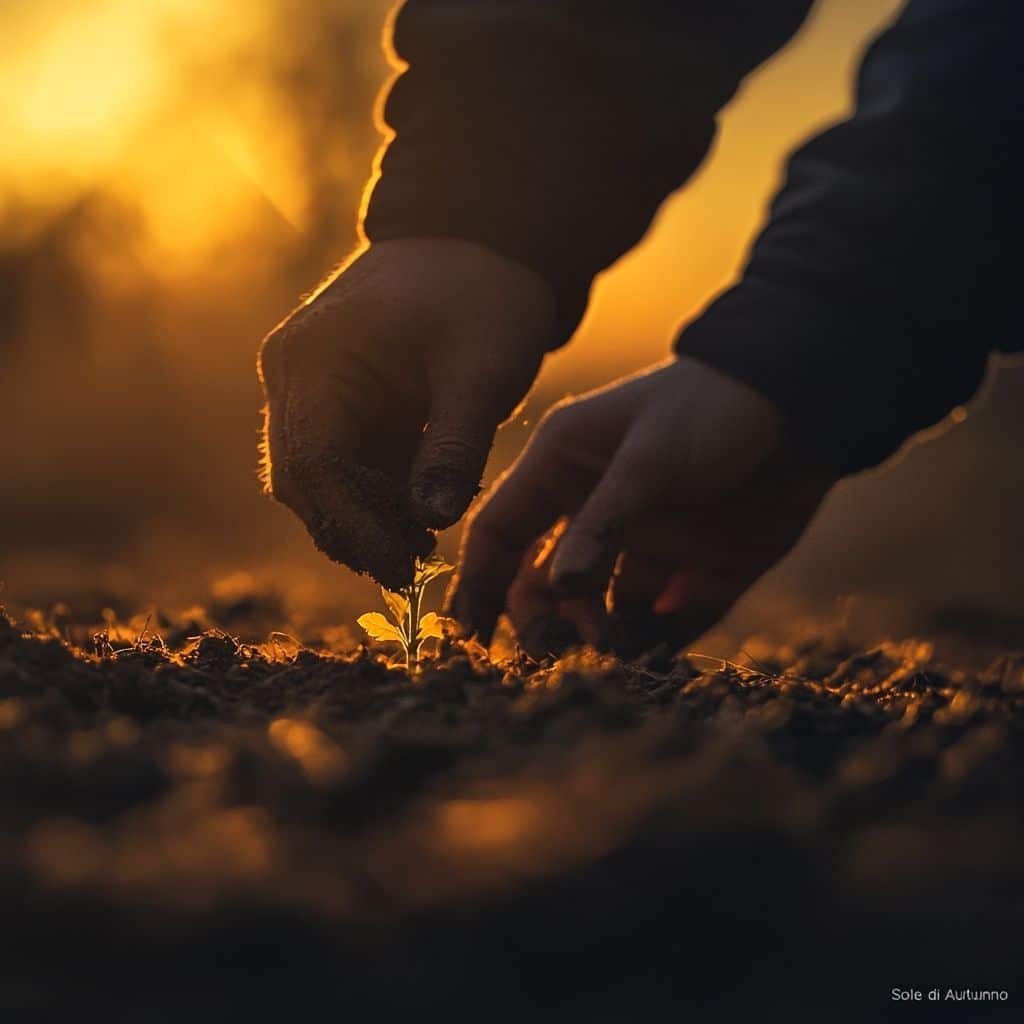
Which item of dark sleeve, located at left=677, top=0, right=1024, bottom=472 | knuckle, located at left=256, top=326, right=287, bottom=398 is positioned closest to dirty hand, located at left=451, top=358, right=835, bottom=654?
dark sleeve, located at left=677, top=0, right=1024, bottom=472

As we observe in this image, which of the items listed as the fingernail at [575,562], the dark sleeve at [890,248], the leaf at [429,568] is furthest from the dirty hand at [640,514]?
the leaf at [429,568]

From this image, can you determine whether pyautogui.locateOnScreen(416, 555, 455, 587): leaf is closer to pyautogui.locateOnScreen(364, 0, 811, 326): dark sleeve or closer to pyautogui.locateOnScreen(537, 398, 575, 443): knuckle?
pyautogui.locateOnScreen(537, 398, 575, 443): knuckle

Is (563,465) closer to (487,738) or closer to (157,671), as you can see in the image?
(157,671)

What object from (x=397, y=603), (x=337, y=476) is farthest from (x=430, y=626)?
(x=337, y=476)

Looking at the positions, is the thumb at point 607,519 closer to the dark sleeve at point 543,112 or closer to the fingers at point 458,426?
the fingers at point 458,426

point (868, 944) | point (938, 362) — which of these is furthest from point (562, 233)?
point (868, 944)

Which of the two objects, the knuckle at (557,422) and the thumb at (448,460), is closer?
the thumb at (448,460)

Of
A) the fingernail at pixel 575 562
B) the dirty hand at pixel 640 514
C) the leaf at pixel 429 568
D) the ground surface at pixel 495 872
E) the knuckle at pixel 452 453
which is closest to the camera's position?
the ground surface at pixel 495 872
